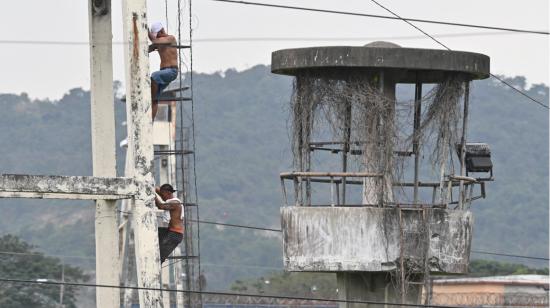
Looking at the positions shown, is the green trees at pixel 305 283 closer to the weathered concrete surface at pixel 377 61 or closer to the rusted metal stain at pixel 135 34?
the weathered concrete surface at pixel 377 61

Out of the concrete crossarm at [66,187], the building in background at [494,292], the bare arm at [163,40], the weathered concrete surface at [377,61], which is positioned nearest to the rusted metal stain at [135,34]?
the bare arm at [163,40]

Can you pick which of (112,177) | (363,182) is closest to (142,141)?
(112,177)

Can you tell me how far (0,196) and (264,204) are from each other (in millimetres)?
170406

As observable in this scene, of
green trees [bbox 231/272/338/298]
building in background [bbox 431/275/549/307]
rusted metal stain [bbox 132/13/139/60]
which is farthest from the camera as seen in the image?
green trees [bbox 231/272/338/298]

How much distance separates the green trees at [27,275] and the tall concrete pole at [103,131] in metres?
57.8

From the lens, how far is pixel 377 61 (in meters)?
30.0

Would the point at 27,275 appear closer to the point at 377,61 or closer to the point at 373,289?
the point at 373,289

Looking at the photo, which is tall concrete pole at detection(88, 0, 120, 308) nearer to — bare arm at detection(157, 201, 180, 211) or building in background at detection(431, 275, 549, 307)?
bare arm at detection(157, 201, 180, 211)

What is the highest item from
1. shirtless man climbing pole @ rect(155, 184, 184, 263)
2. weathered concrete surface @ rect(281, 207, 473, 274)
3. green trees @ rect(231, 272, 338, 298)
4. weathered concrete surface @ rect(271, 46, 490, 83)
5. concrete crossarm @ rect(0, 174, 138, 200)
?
weathered concrete surface @ rect(271, 46, 490, 83)

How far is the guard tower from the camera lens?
3028 cm

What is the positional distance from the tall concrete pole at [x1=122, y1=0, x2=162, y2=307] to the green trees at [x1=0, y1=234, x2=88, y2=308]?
5912 centimetres

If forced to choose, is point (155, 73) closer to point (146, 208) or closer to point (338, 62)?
point (146, 208)

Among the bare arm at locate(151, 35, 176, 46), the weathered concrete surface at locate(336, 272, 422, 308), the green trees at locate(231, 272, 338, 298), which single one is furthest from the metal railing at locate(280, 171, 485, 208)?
the green trees at locate(231, 272, 338, 298)

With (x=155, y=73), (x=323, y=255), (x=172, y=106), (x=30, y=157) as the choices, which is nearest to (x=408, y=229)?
(x=323, y=255)
